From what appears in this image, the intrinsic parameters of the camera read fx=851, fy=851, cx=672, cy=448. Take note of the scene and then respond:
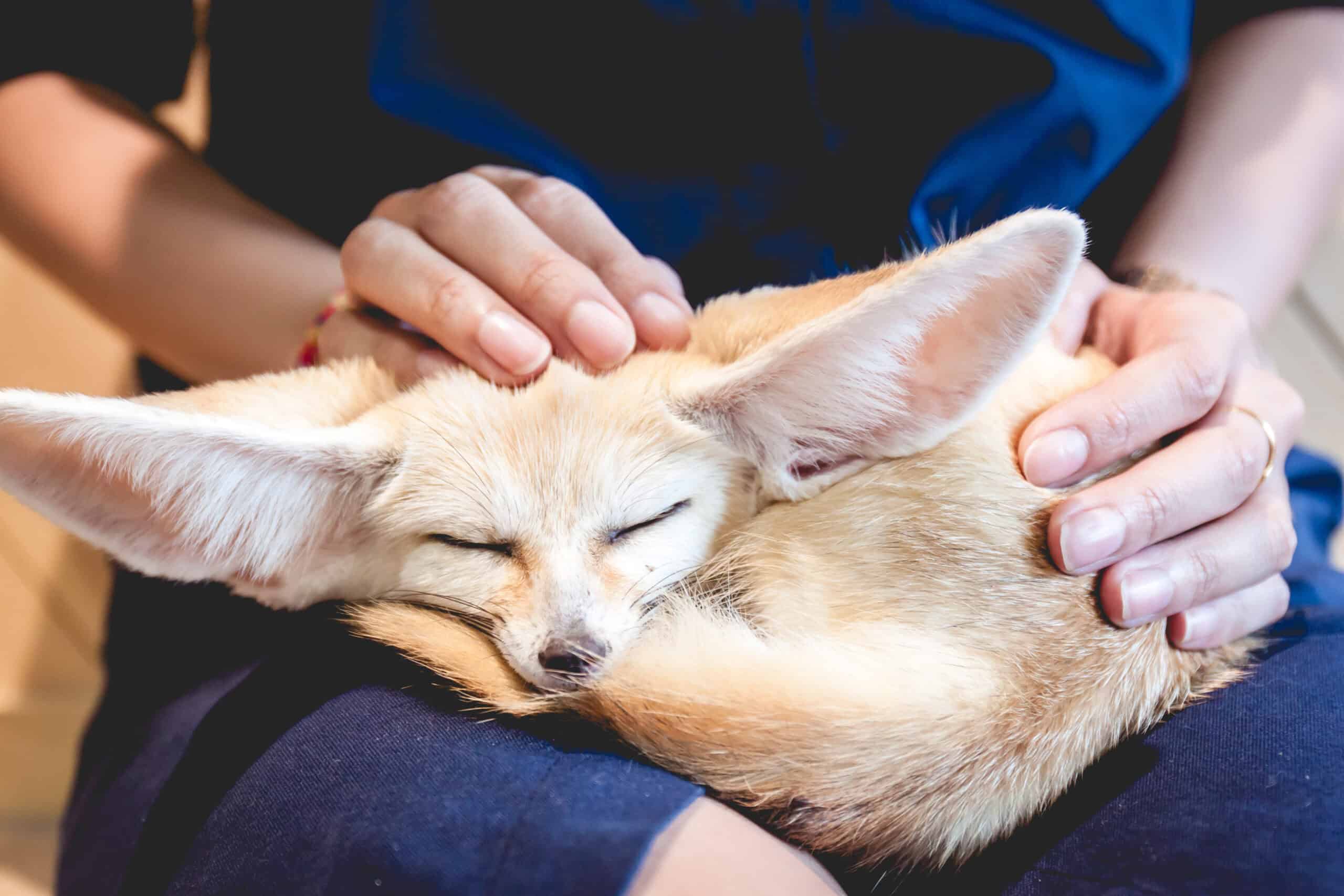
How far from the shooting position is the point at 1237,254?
126 cm

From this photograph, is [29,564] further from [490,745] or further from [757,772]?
[757,772]

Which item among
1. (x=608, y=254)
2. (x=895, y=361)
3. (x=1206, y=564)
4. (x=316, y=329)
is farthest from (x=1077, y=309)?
(x=316, y=329)

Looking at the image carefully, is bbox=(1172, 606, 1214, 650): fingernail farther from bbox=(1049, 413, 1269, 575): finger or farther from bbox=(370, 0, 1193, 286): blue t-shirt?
bbox=(370, 0, 1193, 286): blue t-shirt

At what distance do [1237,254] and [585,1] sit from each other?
1.00m

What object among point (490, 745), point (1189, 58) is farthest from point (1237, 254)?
point (490, 745)

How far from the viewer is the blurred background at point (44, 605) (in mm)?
1766

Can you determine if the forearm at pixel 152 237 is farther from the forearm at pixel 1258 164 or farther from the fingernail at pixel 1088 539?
the forearm at pixel 1258 164

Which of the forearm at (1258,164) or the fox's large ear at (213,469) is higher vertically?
the forearm at (1258,164)

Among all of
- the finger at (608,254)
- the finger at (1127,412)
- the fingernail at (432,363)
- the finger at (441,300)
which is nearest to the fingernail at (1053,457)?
the finger at (1127,412)

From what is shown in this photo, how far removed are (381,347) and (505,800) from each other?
521 millimetres

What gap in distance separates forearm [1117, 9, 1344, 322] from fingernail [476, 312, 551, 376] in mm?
947


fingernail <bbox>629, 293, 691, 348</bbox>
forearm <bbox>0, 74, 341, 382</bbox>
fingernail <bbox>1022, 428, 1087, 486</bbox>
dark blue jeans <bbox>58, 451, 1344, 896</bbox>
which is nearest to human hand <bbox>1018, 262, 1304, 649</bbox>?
fingernail <bbox>1022, 428, 1087, 486</bbox>

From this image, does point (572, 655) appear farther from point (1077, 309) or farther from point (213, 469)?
point (1077, 309)

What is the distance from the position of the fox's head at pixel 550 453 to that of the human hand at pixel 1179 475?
→ 14 centimetres
